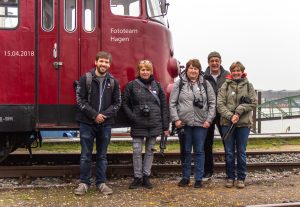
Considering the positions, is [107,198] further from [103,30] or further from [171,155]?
[171,155]

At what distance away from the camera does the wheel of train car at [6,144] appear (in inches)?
301

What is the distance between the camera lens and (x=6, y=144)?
7684 millimetres

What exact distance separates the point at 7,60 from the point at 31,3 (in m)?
1.01

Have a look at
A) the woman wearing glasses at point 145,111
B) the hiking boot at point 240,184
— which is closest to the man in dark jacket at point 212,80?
the hiking boot at point 240,184

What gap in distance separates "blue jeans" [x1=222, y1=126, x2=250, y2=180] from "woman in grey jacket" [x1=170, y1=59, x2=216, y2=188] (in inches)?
17.1

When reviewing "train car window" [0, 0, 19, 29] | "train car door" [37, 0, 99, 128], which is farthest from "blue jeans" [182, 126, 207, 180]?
"train car window" [0, 0, 19, 29]

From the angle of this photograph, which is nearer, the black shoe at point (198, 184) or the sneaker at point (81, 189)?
the sneaker at point (81, 189)

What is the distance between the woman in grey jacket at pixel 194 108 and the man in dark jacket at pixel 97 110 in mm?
995

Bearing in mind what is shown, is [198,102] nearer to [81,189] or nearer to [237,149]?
[237,149]

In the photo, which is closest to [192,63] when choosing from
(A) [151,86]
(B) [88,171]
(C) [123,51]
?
(A) [151,86]

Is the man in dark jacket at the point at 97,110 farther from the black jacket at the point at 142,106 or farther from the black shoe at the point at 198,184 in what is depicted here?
the black shoe at the point at 198,184

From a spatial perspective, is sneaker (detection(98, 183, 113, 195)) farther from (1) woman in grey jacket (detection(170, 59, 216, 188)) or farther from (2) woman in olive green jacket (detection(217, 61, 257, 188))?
(2) woman in olive green jacket (detection(217, 61, 257, 188))

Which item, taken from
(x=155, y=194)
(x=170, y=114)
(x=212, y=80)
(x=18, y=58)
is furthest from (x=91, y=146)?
(x=212, y=80)

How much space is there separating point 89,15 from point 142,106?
6.01 ft
